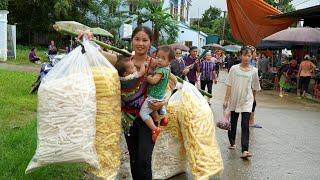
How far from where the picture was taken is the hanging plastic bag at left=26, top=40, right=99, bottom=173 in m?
3.75

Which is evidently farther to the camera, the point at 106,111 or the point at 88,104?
the point at 106,111

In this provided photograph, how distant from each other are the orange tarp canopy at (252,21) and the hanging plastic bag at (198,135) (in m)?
13.3

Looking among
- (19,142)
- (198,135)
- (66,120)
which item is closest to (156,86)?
(66,120)

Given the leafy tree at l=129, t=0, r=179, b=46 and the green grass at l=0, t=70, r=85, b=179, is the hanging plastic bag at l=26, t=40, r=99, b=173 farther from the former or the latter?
the leafy tree at l=129, t=0, r=179, b=46

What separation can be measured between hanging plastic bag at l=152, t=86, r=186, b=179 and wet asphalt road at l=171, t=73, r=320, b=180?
22cm

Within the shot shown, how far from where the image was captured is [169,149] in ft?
18.6

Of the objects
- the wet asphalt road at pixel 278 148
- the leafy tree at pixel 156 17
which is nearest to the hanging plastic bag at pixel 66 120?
the wet asphalt road at pixel 278 148

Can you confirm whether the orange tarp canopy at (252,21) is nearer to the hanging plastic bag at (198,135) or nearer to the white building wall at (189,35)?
the hanging plastic bag at (198,135)

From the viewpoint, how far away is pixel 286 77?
64.0ft

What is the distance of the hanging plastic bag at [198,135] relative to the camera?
523 cm

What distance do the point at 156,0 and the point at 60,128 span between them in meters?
36.8

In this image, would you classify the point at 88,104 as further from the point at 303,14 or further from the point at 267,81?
the point at 267,81

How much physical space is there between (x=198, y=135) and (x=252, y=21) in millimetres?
14804

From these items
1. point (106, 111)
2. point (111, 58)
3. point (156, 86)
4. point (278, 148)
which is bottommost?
point (278, 148)
